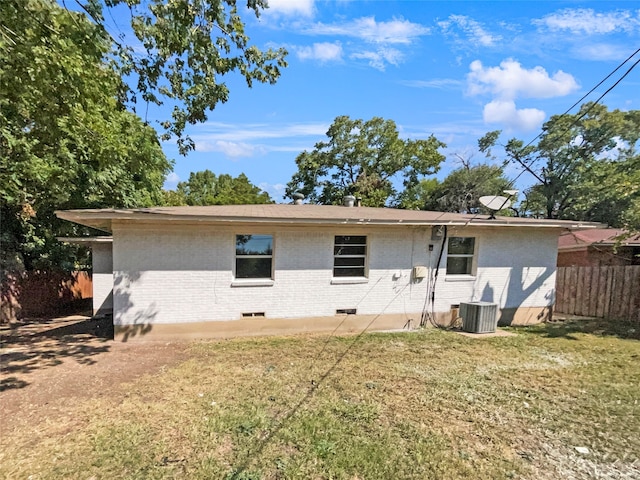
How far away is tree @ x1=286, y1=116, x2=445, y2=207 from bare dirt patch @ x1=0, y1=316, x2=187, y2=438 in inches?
895

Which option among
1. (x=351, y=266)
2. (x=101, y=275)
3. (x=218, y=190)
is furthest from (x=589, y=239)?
(x=218, y=190)

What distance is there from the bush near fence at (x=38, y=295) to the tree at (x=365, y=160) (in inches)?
748

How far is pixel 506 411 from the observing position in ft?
15.3

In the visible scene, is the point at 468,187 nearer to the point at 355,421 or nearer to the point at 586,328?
the point at 586,328

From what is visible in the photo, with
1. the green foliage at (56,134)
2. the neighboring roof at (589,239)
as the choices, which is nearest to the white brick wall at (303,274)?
the green foliage at (56,134)

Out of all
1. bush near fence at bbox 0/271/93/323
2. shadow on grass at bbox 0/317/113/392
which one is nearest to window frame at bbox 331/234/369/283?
shadow on grass at bbox 0/317/113/392

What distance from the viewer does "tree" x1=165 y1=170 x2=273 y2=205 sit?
131 ft

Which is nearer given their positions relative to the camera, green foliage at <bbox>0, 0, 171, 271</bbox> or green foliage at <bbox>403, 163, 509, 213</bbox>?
green foliage at <bbox>0, 0, 171, 271</bbox>

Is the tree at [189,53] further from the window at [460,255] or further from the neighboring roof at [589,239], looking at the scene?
the neighboring roof at [589,239]

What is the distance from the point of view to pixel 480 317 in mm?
9172

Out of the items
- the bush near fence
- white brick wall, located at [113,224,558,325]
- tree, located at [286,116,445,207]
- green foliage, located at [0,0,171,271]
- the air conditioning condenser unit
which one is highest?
tree, located at [286,116,445,207]

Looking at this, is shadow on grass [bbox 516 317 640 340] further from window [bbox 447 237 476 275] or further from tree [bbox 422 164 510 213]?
tree [bbox 422 164 510 213]

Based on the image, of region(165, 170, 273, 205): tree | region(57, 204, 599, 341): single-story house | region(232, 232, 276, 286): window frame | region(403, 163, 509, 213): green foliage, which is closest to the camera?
region(57, 204, 599, 341): single-story house

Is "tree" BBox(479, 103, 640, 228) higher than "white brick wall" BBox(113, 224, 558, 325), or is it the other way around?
"tree" BBox(479, 103, 640, 228)
